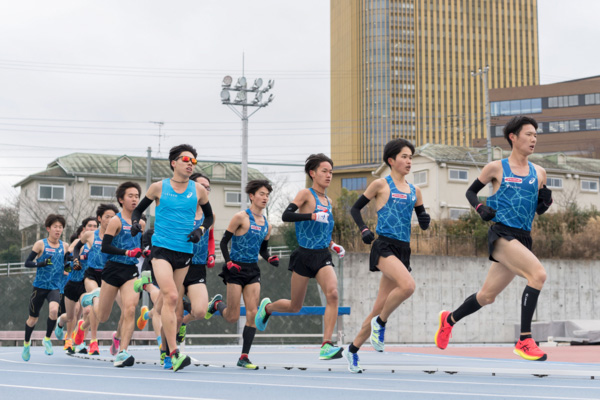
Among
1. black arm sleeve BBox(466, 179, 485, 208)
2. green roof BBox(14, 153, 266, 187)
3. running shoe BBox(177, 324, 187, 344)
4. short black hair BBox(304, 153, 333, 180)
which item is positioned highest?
green roof BBox(14, 153, 266, 187)

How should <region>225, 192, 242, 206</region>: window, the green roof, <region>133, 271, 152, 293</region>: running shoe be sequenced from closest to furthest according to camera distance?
1. <region>133, 271, 152, 293</region>: running shoe
2. the green roof
3. <region>225, 192, 242, 206</region>: window

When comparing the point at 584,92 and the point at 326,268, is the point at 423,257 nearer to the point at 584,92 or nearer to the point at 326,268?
the point at 326,268

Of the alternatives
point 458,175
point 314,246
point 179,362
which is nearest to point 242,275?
point 314,246

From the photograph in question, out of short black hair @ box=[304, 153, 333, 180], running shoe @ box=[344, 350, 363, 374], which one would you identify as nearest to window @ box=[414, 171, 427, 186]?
short black hair @ box=[304, 153, 333, 180]

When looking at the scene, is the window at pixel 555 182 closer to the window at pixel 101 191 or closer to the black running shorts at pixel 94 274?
the window at pixel 101 191

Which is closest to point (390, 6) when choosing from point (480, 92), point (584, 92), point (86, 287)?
point (480, 92)

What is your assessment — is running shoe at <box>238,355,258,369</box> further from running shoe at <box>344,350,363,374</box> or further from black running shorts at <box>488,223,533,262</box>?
black running shorts at <box>488,223,533,262</box>

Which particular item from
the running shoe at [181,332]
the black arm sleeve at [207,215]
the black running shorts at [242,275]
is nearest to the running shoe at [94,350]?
the running shoe at [181,332]

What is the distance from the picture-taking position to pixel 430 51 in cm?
15612

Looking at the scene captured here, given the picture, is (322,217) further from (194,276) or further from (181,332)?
(181,332)

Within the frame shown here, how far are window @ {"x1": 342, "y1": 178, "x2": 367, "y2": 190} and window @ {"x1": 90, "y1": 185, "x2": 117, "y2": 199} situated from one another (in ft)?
80.1

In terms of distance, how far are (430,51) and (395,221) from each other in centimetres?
15131

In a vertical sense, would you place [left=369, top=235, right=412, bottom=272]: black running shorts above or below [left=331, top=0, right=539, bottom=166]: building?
below

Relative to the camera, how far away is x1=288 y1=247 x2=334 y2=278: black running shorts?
1021 centimetres
